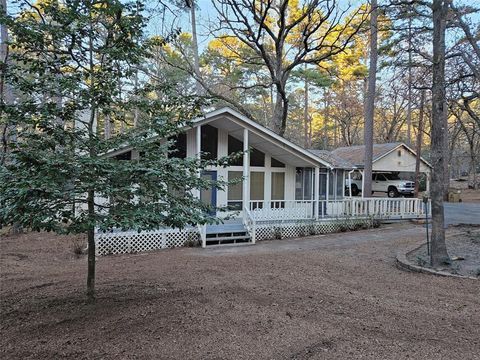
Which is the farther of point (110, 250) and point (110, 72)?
point (110, 250)

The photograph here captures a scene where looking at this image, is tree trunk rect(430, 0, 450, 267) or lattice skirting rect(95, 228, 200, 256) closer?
tree trunk rect(430, 0, 450, 267)

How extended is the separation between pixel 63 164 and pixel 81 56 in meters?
1.77

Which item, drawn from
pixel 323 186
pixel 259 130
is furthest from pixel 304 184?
pixel 259 130

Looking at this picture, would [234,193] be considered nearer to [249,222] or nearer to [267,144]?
[249,222]

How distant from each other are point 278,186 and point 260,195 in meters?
0.99

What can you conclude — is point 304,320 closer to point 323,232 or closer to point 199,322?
point 199,322

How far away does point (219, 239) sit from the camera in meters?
10.9

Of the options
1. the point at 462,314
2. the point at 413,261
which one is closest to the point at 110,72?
the point at 462,314

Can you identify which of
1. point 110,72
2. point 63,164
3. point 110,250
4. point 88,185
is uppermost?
point 110,72

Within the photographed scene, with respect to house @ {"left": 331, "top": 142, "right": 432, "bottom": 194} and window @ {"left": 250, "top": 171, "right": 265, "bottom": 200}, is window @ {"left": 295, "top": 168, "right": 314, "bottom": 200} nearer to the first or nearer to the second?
window @ {"left": 250, "top": 171, "right": 265, "bottom": 200}

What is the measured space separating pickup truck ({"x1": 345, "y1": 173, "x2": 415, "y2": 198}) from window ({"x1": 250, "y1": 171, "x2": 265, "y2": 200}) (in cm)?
1204

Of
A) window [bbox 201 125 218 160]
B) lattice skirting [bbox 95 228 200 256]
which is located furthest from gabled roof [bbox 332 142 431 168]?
lattice skirting [bbox 95 228 200 256]

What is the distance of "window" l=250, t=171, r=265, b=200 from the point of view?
13359 mm

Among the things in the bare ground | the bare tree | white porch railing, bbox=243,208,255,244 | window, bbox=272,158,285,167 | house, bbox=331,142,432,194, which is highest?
the bare tree
